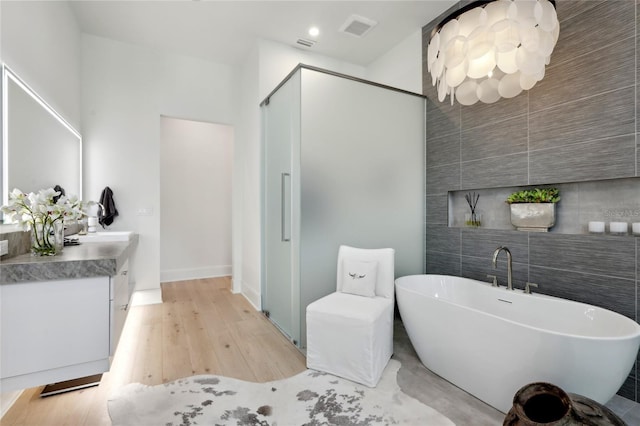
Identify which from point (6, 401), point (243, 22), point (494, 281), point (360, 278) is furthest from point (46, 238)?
point (494, 281)

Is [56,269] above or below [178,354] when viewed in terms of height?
above

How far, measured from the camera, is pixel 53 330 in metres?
1.46

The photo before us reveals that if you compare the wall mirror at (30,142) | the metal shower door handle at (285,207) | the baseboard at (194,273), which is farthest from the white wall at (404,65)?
the baseboard at (194,273)

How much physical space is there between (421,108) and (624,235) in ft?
6.75

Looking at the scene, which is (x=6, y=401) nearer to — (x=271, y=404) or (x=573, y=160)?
(x=271, y=404)

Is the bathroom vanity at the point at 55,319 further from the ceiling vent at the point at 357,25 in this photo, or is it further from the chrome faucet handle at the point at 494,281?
the ceiling vent at the point at 357,25

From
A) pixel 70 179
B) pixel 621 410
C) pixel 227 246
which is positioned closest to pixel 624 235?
pixel 621 410

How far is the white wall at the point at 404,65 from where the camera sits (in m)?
3.52

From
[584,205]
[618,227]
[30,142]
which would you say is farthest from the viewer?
[584,205]

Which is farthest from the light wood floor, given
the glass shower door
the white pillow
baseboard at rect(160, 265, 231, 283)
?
baseboard at rect(160, 265, 231, 283)

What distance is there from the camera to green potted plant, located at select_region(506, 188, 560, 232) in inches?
93.8

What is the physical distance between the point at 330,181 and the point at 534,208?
166 cm

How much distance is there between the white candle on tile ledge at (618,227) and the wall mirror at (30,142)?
3777mm

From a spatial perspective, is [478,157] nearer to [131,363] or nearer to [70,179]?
[131,363]
